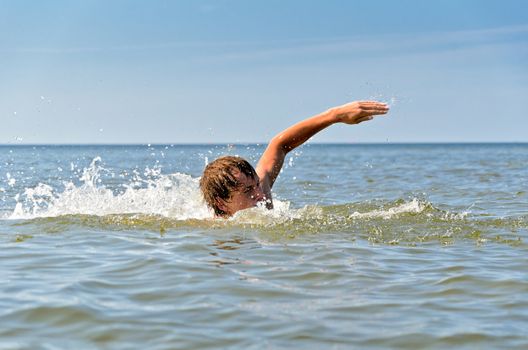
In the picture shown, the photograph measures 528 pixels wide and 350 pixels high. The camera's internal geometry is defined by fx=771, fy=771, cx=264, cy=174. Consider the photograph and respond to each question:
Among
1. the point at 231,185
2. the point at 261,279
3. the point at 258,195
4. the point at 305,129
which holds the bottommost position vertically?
the point at 261,279

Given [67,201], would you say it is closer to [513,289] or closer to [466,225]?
[466,225]

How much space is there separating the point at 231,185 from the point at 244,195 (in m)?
0.17

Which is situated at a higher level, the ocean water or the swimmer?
the swimmer

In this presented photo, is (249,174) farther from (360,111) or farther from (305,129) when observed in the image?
(360,111)

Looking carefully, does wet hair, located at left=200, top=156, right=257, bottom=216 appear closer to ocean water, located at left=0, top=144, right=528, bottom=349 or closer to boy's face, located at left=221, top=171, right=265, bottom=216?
boy's face, located at left=221, top=171, right=265, bottom=216

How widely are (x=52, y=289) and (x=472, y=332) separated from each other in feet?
9.67

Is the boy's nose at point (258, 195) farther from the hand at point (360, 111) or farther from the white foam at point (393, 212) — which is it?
the white foam at point (393, 212)

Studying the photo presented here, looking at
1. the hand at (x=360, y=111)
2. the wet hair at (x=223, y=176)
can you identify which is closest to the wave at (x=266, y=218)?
the wet hair at (x=223, y=176)

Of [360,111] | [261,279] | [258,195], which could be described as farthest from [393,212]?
[261,279]

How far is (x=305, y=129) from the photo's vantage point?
24.6 feet

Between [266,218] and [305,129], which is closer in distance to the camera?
[305,129]

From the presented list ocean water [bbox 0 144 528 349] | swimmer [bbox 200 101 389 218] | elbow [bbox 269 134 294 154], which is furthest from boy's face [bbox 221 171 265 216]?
elbow [bbox 269 134 294 154]

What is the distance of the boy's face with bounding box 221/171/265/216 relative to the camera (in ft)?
25.3

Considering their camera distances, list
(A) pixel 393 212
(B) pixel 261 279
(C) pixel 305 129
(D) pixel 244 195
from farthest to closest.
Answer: (A) pixel 393 212 → (D) pixel 244 195 → (C) pixel 305 129 → (B) pixel 261 279
